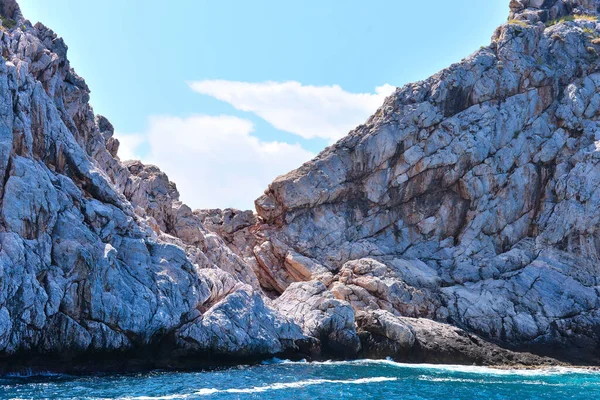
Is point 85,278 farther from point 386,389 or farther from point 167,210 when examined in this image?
point 167,210

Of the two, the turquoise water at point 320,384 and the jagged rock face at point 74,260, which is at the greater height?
the jagged rock face at point 74,260

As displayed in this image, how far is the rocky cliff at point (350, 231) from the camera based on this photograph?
43500 mm

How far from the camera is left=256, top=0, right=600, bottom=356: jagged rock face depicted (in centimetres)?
6675

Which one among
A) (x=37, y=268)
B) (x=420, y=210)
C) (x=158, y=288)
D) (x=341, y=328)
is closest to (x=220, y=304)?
(x=158, y=288)

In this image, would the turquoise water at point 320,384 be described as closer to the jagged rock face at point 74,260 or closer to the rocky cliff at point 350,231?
the jagged rock face at point 74,260

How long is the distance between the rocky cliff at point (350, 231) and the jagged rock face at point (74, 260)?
0.13 metres

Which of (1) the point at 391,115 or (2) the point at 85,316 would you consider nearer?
(2) the point at 85,316

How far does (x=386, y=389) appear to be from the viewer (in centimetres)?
4125

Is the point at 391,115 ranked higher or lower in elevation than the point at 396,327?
higher

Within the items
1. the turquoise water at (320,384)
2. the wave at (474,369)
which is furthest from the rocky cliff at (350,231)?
the turquoise water at (320,384)

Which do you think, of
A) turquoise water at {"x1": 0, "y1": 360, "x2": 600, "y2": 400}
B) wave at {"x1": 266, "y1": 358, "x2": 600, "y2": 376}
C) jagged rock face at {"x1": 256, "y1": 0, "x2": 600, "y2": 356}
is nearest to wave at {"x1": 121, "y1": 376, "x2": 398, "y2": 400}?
turquoise water at {"x1": 0, "y1": 360, "x2": 600, "y2": 400}

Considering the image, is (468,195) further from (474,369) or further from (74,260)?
(74,260)

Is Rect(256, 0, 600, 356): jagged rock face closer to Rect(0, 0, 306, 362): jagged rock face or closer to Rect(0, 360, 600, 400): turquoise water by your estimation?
Rect(0, 360, 600, 400): turquoise water

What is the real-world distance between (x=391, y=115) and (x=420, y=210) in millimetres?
12219
